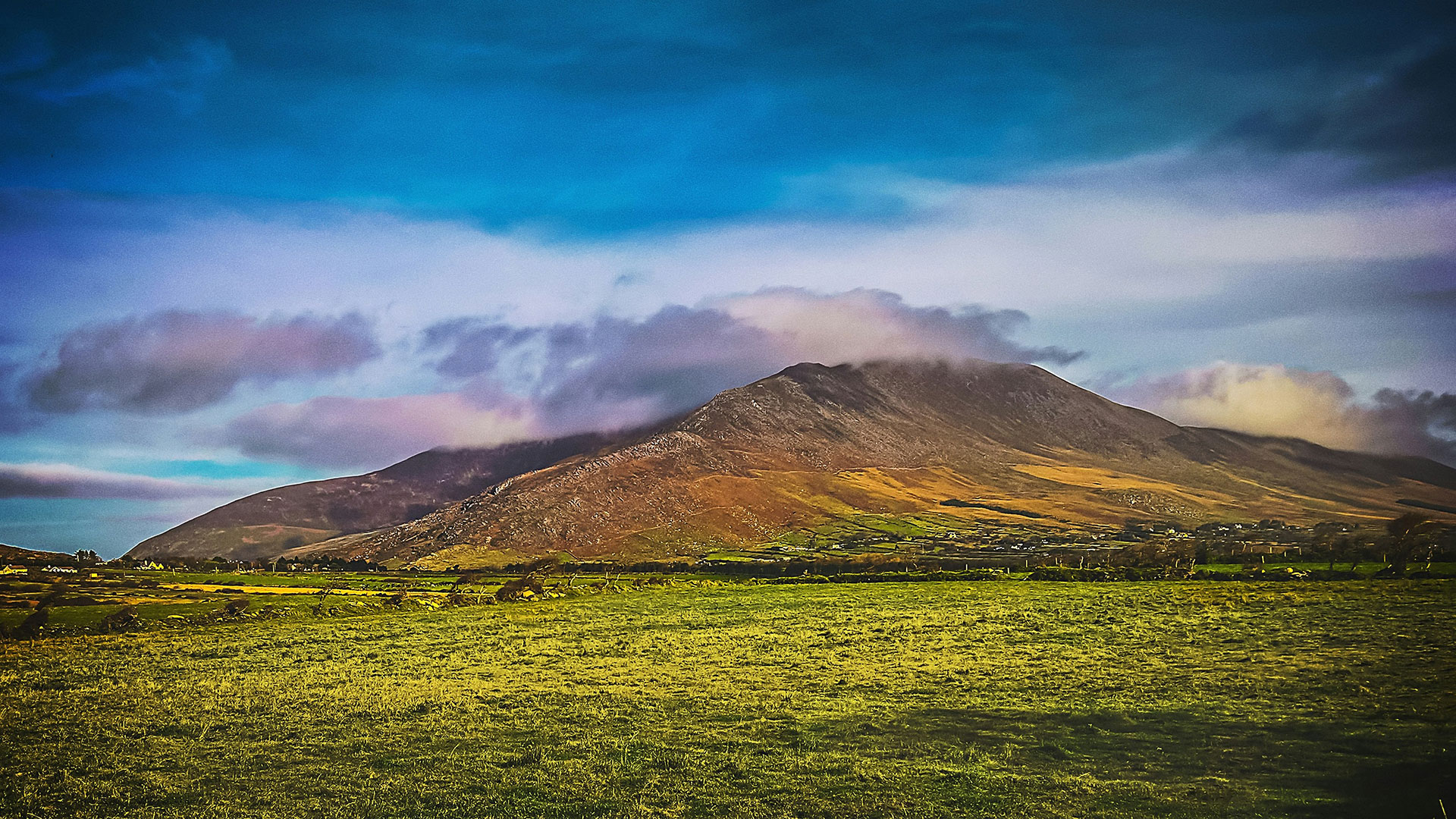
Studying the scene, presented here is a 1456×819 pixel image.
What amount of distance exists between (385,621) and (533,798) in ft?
165

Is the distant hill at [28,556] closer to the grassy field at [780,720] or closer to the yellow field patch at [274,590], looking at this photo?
the yellow field patch at [274,590]

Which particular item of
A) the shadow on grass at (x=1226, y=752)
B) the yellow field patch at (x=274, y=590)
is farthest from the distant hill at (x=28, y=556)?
the shadow on grass at (x=1226, y=752)

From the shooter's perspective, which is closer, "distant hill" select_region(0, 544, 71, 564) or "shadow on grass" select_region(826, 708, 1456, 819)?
"shadow on grass" select_region(826, 708, 1456, 819)

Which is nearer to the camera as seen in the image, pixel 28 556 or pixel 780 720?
pixel 780 720

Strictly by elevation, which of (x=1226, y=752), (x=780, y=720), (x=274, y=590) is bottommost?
(x=274, y=590)

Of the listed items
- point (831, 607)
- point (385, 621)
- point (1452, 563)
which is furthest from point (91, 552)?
point (1452, 563)

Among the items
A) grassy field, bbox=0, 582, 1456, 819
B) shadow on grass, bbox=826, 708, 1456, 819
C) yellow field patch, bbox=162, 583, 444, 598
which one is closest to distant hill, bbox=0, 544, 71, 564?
yellow field patch, bbox=162, 583, 444, 598

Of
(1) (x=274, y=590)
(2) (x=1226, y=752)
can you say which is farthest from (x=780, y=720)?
(1) (x=274, y=590)

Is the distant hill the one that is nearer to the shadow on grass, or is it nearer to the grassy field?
the grassy field

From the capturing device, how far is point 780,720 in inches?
1122

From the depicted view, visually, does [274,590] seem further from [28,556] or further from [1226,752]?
[1226,752]

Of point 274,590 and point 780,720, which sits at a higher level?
point 780,720

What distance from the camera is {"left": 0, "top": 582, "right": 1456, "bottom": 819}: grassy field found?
811 inches

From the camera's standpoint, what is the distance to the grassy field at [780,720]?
20.6 m
